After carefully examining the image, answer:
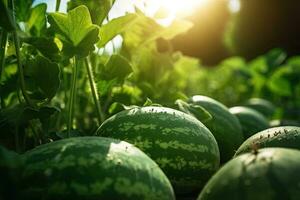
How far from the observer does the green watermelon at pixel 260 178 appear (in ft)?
4.25

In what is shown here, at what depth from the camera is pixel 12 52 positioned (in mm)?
2355

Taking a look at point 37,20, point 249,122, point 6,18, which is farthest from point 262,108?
point 6,18

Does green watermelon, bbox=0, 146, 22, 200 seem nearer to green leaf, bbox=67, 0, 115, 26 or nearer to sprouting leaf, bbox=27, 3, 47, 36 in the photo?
green leaf, bbox=67, 0, 115, 26

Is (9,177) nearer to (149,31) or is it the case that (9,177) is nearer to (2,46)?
(2,46)

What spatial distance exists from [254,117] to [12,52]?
4.71 feet

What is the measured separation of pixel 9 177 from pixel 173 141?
0.82m

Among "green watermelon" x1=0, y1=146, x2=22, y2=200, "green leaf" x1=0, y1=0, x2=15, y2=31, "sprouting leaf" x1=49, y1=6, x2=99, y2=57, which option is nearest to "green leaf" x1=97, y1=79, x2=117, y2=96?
"sprouting leaf" x1=49, y1=6, x2=99, y2=57

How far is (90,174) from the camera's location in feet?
4.68

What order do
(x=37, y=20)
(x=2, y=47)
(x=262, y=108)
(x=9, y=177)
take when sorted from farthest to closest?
(x=262, y=108) < (x=37, y=20) < (x=2, y=47) < (x=9, y=177)

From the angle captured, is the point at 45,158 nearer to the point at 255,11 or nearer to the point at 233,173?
the point at 233,173

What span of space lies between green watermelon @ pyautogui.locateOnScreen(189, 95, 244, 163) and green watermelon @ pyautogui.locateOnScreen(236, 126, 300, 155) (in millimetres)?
580

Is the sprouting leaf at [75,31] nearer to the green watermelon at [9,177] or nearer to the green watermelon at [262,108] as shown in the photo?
the green watermelon at [9,177]

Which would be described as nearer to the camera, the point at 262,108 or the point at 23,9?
the point at 23,9

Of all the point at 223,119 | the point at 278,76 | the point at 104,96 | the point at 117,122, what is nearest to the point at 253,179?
the point at 117,122
